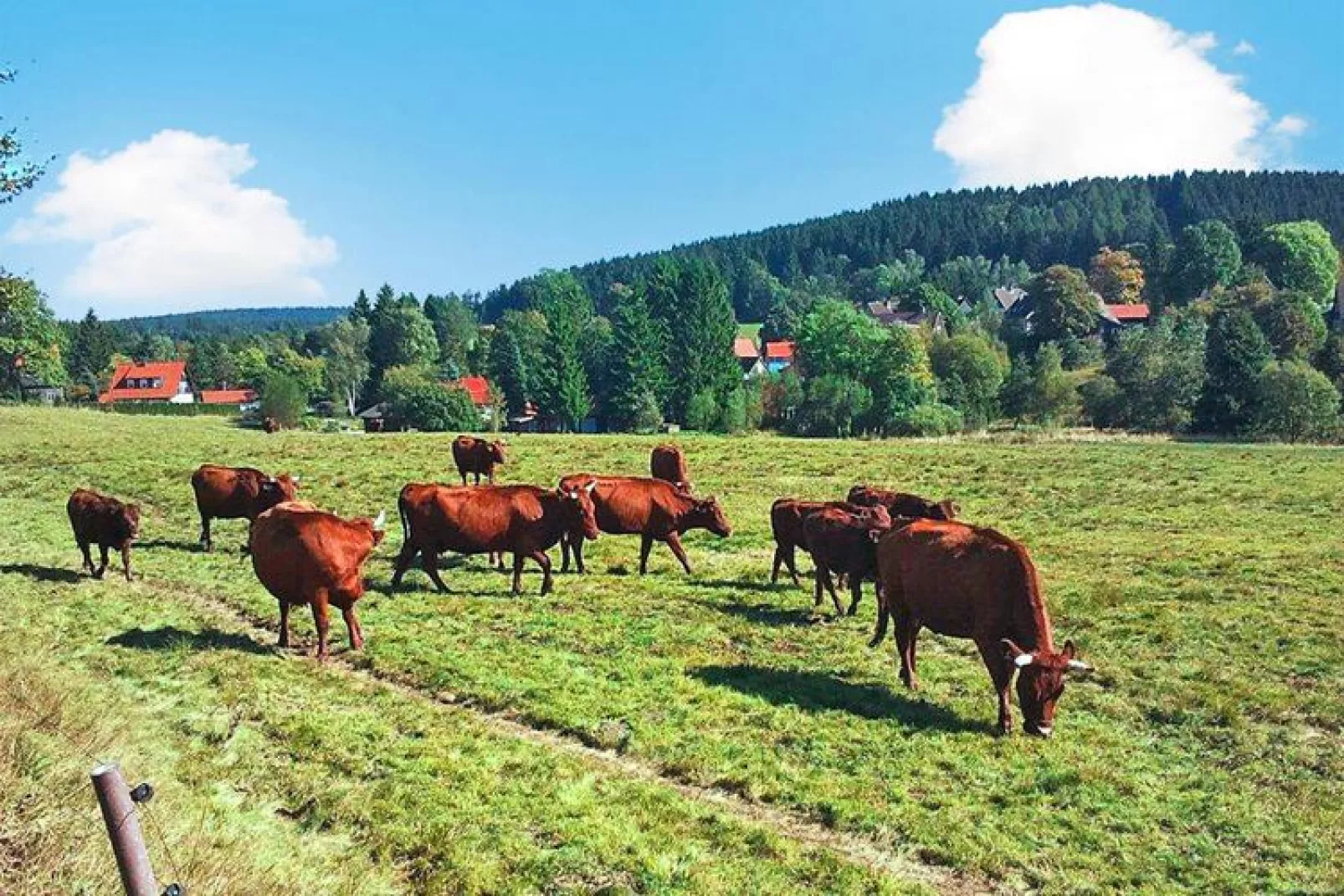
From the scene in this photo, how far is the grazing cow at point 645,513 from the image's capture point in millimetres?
19562

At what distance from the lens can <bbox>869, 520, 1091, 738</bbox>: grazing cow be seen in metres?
10.9

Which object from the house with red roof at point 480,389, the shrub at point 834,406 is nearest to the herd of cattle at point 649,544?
the shrub at point 834,406

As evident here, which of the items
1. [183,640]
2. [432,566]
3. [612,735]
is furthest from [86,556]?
[612,735]

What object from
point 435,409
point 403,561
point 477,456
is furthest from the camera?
point 435,409

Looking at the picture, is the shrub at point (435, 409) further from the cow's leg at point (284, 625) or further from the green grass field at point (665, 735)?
the cow's leg at point (284, 625)

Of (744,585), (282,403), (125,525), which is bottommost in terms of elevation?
(744,585)

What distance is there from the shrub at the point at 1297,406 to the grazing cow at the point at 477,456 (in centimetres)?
5110

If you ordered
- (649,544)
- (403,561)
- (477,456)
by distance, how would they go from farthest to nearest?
(477,456)
(649,544)
(403,561)

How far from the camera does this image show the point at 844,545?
16.0 metres

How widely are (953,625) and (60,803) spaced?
9887 millimetres

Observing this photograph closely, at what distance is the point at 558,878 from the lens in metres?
7.73

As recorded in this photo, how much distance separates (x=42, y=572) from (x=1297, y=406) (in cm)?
6460

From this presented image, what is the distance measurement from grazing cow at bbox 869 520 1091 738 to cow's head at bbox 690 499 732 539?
6934mm

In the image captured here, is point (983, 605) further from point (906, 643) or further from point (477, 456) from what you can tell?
point (477, 456)
